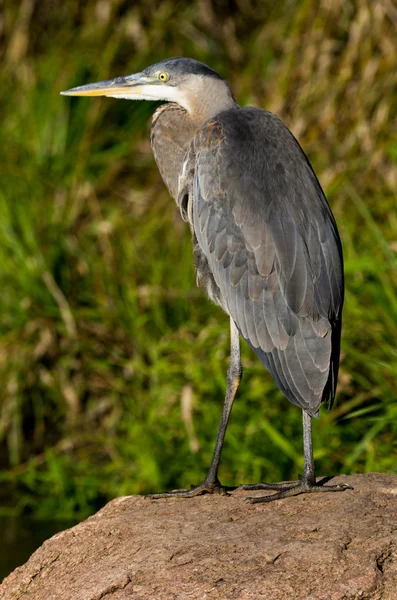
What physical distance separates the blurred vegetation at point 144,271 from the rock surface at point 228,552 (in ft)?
3.77

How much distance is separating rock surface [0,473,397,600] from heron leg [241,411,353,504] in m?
0.04

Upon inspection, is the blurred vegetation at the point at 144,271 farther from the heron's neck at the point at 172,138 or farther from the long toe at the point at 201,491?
the heron's neck at the point at 172,138

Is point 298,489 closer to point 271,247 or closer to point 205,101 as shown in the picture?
point 271,247

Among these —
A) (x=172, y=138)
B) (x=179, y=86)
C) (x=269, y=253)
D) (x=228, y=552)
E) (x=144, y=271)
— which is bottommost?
(x=228, y=552)

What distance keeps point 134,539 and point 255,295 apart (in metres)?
1.03

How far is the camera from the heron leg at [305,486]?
3.28 m

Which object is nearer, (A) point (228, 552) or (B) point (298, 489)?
(A) point (228, 552)

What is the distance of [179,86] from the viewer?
4137mm

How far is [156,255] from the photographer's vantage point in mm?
6395

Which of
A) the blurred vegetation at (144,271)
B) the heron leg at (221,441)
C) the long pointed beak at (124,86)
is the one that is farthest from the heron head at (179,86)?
the blurred vegetation at (144,271)

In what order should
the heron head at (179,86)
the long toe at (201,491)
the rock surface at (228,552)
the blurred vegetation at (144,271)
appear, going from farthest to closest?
the blurred vegetation at (144,271), the heron head at (179,86), the long toe at (201,491), the rock surface at (228,552)

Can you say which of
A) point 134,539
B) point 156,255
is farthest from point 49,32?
point 134,539

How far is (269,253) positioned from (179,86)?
38.2 inches

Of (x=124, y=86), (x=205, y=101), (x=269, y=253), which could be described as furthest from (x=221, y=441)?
(x=124, y=86)
